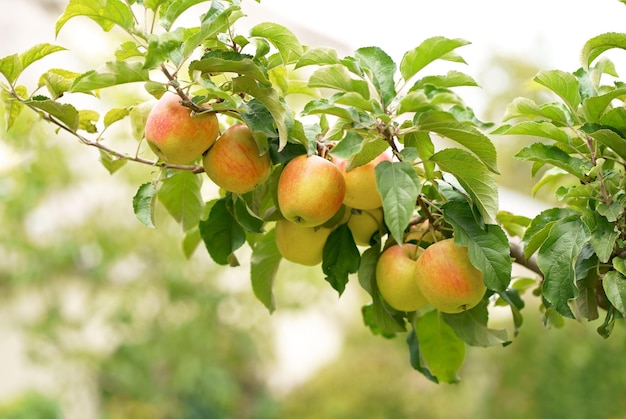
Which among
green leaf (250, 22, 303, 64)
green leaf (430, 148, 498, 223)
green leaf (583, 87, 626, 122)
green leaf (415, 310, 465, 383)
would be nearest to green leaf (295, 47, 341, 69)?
green leaf (250, 22, 303, 64)

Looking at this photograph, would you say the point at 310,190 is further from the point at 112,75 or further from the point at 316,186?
the point at 112,75

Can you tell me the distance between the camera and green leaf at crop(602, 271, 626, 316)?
57 cm

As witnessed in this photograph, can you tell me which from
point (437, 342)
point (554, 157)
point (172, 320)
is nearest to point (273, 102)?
point (554, 157)

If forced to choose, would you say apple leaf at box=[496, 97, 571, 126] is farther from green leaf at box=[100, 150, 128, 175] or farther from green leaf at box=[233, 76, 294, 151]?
green leaf at box=[100, 150, 128, 175]

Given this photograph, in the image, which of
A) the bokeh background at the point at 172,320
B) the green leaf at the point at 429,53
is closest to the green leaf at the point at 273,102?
the green leaf at the point at 429,53

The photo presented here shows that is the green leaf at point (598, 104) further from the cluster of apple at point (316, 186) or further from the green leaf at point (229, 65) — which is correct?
the green leaf at point (229, 65)

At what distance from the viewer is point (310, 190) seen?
0.59 m

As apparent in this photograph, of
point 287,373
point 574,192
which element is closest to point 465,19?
point 287,373

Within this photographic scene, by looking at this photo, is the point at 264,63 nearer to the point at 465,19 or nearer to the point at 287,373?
the point at 465,19

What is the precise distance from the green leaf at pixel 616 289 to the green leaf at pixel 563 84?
157 mm

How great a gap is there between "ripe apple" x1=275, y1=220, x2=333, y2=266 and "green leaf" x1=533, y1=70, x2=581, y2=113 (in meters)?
0.24

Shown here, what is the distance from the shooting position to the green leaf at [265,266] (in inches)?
→ 31.0

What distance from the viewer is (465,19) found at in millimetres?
5945

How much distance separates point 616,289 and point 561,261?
0.05 metres
